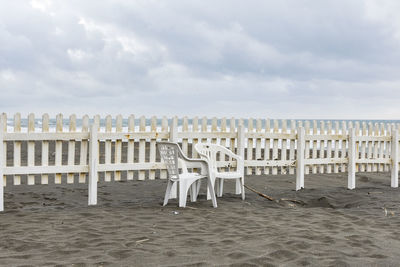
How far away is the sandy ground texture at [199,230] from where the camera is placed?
12.1 feet

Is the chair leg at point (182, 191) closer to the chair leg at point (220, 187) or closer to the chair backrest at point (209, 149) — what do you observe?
the chair backrest at point (209, 149)

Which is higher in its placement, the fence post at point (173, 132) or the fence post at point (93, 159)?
the fence post at point (173, 132)

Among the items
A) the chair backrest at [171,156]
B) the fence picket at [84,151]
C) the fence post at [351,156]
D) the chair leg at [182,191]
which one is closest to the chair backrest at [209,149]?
the chair backrest at [171,156]

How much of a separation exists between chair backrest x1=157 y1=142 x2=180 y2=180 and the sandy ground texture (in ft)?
1.93

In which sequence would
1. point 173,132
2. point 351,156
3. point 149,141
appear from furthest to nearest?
point 351,156 < point 149,141 < point 173,132

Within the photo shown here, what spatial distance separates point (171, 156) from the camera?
245 inches

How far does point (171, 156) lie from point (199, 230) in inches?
67.1

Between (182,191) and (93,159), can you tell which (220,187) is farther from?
(93,159)

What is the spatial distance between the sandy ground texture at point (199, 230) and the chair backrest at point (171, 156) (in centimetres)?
59

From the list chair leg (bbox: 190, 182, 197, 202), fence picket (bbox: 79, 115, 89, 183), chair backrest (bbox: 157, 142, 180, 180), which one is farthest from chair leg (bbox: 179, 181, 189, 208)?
fence picket (bbox: 79, 115, 89, 183)

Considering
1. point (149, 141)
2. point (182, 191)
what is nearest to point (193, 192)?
point (182, 191)

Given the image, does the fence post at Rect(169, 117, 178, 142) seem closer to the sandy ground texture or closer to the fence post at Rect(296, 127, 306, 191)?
→ the sandy ground texture

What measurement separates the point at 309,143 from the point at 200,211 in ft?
13.1

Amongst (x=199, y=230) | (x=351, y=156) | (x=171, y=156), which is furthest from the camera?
(x=351, y=156)
